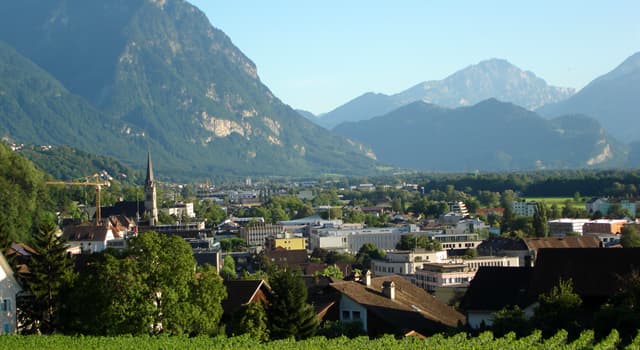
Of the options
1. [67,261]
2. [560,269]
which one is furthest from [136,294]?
[560,269]

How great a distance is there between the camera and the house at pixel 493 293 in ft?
153

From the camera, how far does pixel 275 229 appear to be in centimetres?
17425

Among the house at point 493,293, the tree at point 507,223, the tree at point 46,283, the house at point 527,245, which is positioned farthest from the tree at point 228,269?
the tree at point 507,223

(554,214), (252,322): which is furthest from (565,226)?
(252,322)

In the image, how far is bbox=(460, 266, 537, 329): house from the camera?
4656cm

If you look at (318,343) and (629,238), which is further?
(629,238)

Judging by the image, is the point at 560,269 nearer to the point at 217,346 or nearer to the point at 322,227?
the point at 217,346

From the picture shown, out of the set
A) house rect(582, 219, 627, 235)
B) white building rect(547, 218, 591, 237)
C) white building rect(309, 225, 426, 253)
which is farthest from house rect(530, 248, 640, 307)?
white building rect(309, 225, 426, 253)

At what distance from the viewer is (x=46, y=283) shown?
43.9m

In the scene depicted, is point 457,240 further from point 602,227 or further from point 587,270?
point 587,270

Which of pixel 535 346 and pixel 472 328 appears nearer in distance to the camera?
pixel 535 346

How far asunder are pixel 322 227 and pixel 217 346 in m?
142

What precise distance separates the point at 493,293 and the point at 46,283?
19.0 m

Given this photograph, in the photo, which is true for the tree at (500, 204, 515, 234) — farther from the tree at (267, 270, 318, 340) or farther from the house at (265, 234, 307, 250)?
the tree at (267, 270, 318, 340)
